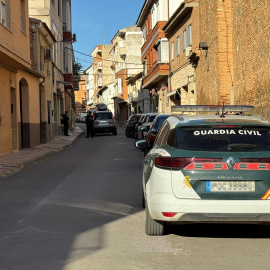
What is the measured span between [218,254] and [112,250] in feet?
3.92

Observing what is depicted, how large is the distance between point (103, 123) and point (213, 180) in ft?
107

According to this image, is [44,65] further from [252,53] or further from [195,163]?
[195,163]

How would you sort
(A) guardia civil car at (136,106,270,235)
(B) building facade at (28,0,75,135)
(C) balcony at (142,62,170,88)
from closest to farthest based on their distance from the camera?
1. (A) guardia civil car at (136,106,270,235)
2. (B) building facade at (28,0,75,135)
3. (C) balcony at (142,62,170,88)

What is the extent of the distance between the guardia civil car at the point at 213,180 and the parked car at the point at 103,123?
106ft

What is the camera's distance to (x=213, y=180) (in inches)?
215

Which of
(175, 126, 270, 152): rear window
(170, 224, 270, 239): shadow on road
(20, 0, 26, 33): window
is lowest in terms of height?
(170, 224, 270, 239): shadow on road

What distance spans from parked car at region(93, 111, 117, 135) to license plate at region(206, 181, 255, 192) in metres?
32.7

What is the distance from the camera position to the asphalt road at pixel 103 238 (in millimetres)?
4980

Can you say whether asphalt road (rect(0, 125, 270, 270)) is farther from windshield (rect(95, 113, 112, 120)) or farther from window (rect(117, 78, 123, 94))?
window (rect(117, 78, 123, 94))

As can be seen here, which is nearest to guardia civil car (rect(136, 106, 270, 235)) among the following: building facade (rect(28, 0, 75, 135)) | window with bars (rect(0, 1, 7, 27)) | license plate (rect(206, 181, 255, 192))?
license plate (rect(206, 181, 255, 192))

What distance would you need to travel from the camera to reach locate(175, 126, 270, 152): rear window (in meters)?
5.64

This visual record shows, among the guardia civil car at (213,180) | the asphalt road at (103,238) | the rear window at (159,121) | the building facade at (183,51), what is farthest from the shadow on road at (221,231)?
the building facade at (183,51)

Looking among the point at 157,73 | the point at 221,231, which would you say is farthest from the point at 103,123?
the point at 221,231

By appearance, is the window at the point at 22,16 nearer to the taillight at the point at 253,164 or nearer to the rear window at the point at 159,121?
the rear window at the point at 159,121
